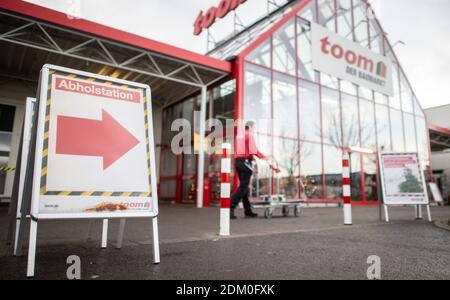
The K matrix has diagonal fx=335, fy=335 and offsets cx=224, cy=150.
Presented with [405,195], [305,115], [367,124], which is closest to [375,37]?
[367,124]

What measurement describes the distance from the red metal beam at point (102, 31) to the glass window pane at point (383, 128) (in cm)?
1012

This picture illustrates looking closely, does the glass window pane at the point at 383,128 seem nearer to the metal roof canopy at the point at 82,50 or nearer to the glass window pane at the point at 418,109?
the glass window pane at the point at 418,109

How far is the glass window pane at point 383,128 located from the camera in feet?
59.8


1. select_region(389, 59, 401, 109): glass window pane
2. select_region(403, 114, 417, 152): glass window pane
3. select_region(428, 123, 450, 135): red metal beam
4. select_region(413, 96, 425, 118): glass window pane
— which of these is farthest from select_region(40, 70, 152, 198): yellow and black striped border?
select_region(428, 123, 450, 135): red metal beam

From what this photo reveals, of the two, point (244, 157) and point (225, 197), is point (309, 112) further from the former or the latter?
point (225, 197)

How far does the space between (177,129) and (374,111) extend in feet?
35.4

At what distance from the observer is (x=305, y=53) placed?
15.7m

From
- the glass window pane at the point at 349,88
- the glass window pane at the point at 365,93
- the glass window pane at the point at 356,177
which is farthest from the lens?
the glass window pane at the point at 365,93

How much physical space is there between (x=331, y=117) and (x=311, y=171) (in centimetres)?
325

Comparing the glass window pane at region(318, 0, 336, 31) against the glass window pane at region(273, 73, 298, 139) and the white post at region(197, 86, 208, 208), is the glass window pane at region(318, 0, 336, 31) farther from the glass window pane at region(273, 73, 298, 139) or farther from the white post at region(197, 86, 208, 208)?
the white post at region(197, 86, 208, 208)

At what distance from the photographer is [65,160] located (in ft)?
8.50

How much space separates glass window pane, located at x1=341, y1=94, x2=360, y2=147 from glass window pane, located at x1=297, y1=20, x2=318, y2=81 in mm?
2451

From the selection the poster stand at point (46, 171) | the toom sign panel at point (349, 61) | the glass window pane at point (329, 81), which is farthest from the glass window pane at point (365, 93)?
the poster stand at point (46, 171)
